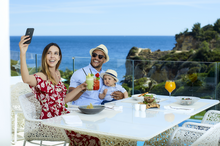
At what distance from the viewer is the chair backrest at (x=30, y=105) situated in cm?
253

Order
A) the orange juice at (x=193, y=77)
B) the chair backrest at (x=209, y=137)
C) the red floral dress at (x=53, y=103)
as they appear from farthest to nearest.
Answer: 1. the orange juice at (x=193, y=77)
2. the red floral dress at (x=53, y=103)
3. the chair backrest at (x=209, y=137)

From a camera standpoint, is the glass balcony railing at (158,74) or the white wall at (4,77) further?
the glass balcony railing at (158,74)

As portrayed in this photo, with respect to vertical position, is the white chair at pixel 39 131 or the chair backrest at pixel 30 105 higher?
the chair backrest at pixel 30 105

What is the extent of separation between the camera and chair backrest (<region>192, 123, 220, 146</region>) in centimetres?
188

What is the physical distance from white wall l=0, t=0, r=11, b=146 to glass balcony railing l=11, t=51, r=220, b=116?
597 cm

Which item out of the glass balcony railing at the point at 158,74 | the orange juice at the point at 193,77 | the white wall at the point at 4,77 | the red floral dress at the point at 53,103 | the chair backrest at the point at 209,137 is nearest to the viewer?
the white wall at the point at 4,77

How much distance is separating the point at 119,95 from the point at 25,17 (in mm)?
35354

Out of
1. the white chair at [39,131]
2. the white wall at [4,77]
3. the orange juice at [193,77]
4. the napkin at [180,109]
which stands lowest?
the white chair at [39,131]

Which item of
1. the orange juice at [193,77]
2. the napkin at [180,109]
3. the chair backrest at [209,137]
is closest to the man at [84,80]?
the napkin at [180,109]

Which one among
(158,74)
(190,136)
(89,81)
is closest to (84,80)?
(89,81)

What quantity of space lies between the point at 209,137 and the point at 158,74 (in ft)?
16.7

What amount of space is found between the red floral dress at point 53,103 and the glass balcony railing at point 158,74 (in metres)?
3.93

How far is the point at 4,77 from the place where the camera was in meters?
0.57

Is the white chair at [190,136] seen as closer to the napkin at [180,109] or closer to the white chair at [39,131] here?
the napkin at [180,109]
